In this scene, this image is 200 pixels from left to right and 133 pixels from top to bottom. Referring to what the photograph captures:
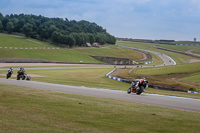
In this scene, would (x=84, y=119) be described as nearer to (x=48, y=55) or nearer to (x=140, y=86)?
(x=140, y=86)

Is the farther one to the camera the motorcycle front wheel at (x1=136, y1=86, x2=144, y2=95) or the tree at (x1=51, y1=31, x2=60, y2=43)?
the tree at (x1=51, y1=31, x2=60, y2=43)

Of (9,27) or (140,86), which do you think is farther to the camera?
(9,27)

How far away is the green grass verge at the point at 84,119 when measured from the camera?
10125 millimetres

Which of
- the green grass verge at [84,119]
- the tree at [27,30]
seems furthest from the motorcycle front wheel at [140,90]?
the tree at [27,30]

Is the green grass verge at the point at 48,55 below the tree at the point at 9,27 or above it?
below

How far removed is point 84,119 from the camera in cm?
1166

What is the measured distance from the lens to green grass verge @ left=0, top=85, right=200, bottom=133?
10125 millimetres

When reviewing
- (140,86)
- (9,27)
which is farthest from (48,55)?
(140,86)

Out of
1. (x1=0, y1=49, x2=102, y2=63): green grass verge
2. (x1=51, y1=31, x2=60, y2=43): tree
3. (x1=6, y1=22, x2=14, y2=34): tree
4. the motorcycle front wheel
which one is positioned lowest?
the motorcycle front wheel

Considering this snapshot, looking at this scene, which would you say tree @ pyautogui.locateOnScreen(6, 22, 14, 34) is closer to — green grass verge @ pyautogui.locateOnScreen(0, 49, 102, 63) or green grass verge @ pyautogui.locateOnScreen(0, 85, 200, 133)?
green grass verge @ pyautogui.locateOnScreen(0, 49, 102, 63)

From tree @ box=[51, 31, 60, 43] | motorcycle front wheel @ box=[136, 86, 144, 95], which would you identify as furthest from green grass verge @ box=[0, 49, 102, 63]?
motorcycle front wheel @ box=[136, 86, 144, 95]

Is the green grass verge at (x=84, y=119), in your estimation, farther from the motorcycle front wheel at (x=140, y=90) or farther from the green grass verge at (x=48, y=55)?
the green grass verge at (x=48, y=55)

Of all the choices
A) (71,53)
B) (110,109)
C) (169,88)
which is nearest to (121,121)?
(110,109)

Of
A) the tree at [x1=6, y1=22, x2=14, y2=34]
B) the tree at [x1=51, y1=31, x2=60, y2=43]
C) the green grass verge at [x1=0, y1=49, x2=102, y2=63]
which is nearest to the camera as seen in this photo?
the green grass verge at [x1=0, y1=49, x2=102, y2=63]
